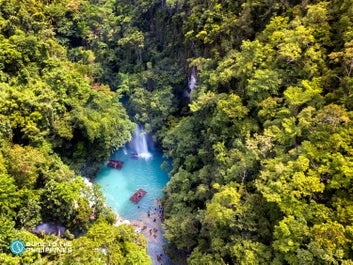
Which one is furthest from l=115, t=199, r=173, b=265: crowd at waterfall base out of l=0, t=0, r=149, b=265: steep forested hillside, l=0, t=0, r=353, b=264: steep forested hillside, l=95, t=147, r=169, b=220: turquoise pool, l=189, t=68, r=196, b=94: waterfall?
l=189, t=68, r=196, b=94: waterfall

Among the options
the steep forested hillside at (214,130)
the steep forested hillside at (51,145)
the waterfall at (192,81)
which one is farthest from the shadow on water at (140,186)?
the waterfall at (192,81)

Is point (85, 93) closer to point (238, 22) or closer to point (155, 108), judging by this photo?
point (155, 108)

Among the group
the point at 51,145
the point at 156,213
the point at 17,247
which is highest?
the point at 51,145

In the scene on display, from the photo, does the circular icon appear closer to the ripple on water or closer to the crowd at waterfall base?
the crowd at waterfall base

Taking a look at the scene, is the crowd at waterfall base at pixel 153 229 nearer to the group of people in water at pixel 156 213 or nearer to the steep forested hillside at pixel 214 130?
the group of people in water at pixel 156 213

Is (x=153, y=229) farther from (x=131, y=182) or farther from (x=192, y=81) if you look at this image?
(x=192, y=81)

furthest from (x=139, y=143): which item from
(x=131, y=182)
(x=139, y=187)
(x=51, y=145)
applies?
(x=51, y=145)
